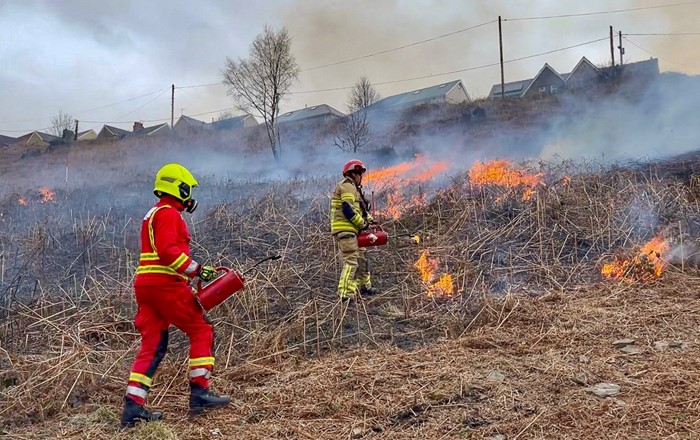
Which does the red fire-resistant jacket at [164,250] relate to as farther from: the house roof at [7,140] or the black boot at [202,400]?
the house roof at [7,140]

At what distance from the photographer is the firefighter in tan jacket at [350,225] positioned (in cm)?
618

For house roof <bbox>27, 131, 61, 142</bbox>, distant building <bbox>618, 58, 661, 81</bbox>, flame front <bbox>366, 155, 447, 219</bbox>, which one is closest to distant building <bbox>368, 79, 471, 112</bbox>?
distant building <bbox>618, 58, 661, 81</bbox>

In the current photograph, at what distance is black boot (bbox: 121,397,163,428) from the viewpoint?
11.2 ft

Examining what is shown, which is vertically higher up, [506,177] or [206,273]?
[506,177]

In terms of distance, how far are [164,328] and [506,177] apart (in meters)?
7.58

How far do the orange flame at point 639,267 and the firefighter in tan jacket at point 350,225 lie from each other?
9.86 feet

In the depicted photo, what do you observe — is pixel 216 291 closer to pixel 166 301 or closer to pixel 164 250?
pixel 166 301

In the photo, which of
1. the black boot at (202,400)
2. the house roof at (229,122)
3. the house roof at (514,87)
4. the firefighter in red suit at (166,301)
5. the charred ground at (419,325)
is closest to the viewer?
the charred ground at (419,325)

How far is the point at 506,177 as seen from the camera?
9.69 meters

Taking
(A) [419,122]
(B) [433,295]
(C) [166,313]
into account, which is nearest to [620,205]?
(B) [433,295]

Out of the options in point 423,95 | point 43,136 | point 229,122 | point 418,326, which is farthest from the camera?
point 43,136

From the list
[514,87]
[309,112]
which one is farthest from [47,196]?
[514,87]

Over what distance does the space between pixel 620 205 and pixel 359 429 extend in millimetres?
6404

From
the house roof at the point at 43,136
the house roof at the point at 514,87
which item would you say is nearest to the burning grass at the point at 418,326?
the house roof at the point at 514,87
